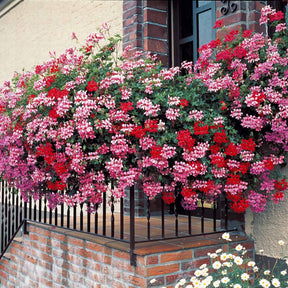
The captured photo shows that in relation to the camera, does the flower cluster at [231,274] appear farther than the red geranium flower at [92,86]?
No

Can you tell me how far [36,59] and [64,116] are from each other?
585 cm

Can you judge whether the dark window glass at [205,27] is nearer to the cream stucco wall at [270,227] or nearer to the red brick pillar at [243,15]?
the red brick pillar at [243,15]

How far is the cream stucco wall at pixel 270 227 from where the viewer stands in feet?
11.2

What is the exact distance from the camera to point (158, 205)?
5078 mm

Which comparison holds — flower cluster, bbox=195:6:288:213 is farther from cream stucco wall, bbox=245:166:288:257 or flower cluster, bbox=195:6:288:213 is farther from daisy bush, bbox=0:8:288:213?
cream stucco wall, bbox=245:166:288:257

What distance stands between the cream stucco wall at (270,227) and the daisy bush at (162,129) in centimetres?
12

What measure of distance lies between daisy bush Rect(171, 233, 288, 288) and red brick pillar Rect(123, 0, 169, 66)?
2788 mm

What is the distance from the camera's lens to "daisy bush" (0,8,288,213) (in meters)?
2.94

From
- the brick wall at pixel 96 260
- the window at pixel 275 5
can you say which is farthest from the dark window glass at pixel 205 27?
the brick wall at pixel 96 260

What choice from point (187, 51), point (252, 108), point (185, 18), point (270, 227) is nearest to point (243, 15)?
point (252, 108)

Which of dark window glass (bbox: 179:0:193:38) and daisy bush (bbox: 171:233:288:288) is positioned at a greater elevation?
dark window glass (bbox: 179:0:193:38)

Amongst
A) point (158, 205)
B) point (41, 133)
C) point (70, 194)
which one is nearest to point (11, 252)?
point (158, 205)

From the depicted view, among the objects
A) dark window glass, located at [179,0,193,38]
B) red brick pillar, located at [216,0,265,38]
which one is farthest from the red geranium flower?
dark window glass, located at [179,0,193,38]

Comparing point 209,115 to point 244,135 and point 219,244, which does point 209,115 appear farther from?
point 219,244
